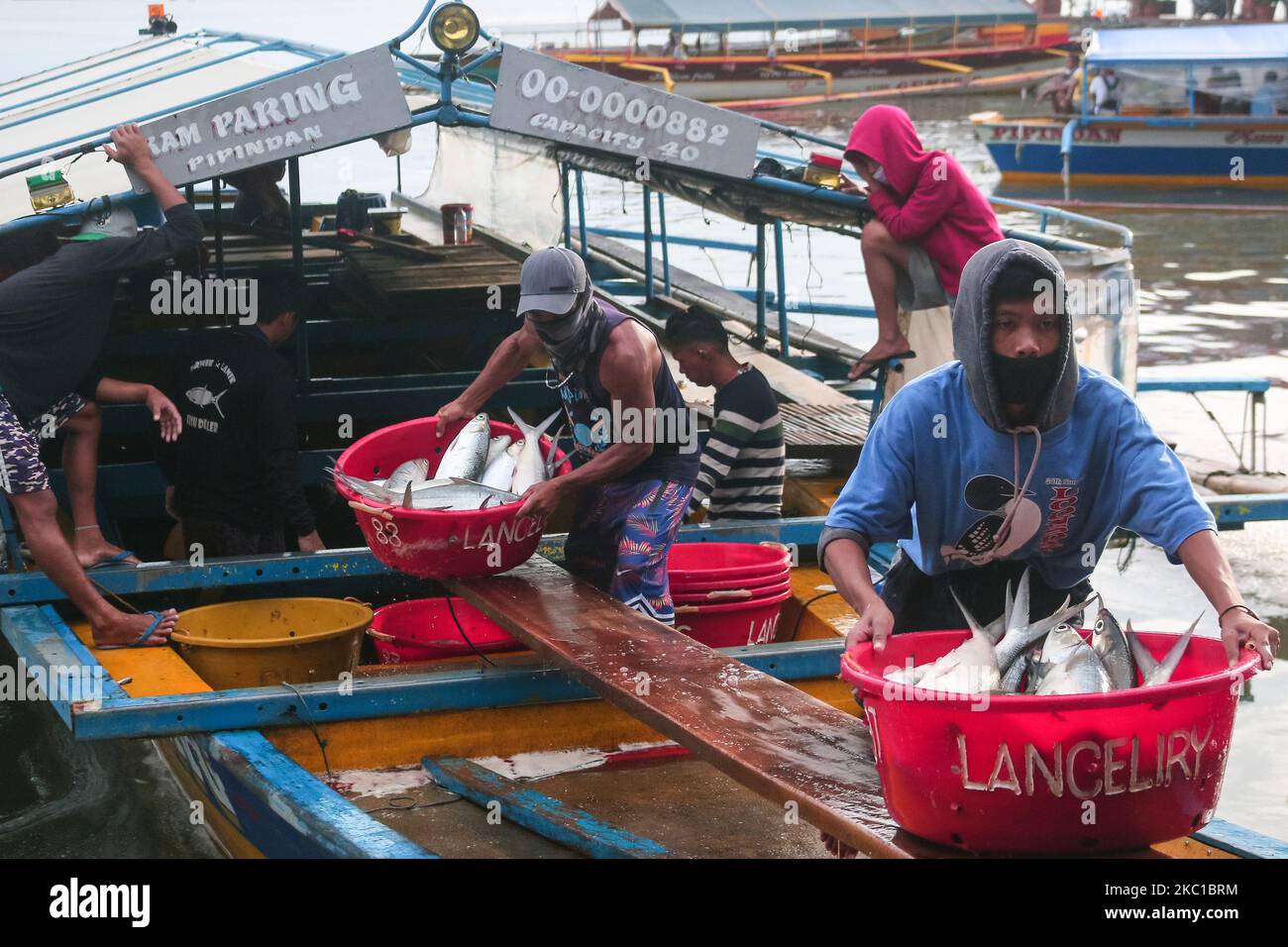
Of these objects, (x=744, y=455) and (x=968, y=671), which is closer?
(x=968, y=671)

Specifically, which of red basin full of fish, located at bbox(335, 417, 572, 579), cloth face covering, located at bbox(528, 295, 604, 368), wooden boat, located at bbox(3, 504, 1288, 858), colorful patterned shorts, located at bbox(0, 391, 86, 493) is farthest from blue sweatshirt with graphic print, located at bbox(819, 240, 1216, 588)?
colorful patterned shorts, located at bbox(0, 391, 86, 493)

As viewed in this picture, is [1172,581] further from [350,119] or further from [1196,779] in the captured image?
[1196,779]

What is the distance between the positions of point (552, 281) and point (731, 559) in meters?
2.00

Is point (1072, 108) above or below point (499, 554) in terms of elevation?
above

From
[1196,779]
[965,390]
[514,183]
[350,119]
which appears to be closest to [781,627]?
[350,119]

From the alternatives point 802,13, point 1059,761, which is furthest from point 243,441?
point 802,13

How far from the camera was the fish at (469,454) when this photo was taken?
5812 millimetres

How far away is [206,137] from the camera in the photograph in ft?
19.5

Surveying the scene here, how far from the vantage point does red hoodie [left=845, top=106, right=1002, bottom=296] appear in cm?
705

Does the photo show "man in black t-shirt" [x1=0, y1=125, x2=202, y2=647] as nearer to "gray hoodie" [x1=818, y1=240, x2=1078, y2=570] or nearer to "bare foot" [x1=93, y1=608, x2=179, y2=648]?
"bare foot" [x1=93, y1=608, x2=179, y2=648]

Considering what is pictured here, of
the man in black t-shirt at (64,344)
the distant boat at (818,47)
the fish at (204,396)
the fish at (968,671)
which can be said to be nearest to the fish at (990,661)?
the fish at (968,671)

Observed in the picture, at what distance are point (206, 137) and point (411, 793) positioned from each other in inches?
109

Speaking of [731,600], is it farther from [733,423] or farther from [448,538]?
[448,538]

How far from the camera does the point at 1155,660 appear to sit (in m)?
3.24
